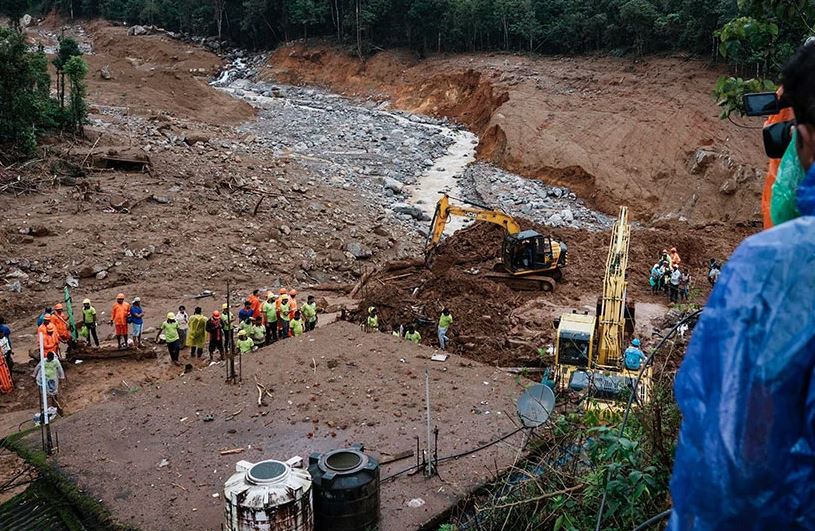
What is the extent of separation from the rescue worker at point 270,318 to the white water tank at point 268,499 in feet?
30.8

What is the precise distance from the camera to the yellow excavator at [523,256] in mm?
19641

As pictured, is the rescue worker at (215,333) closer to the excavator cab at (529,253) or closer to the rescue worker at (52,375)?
the rescue worker at (52,375)

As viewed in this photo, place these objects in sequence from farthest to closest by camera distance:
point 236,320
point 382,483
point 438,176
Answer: point 438,176 → point 236,320 → point 382,483

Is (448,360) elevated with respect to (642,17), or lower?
lower

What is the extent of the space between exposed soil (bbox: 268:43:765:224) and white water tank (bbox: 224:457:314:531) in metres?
25.6

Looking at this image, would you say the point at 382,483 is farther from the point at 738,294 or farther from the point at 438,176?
the point at 438,176

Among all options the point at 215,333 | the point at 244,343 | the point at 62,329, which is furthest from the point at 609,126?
the point at 62,329

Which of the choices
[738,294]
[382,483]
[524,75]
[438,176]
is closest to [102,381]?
[382,483]

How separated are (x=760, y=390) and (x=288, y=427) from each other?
25.0 ft

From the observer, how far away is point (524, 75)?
43312 mm

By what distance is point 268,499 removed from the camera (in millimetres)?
5562

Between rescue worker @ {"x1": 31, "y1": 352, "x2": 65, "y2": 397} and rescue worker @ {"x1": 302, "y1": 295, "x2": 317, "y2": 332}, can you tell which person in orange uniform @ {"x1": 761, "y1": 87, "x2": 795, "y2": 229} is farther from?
rescue worker @ {"x1": 302, "y1": 295, "x2": 317, "y2": 332}

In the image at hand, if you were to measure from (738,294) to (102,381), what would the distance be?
1414cm

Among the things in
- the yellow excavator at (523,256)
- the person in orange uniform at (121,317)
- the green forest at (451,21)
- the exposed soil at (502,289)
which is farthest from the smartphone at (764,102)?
the green forest at (451,21)
